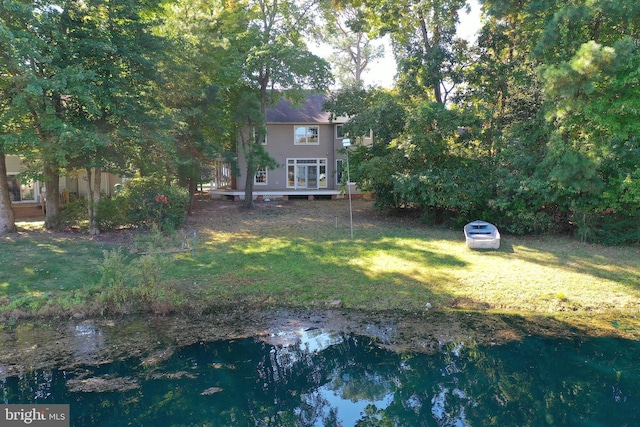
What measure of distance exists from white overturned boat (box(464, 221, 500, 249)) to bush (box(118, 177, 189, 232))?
8.71 meters

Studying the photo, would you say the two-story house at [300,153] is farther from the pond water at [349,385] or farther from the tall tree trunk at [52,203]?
the pond water at [349,385]

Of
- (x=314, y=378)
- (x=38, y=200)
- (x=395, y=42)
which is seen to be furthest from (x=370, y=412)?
(x=38, y=200)

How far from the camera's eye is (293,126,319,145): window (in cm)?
2573

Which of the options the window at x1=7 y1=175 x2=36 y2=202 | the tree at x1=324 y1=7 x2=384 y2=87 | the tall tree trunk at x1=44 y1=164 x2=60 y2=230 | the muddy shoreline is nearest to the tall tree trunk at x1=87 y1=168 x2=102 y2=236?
the tall tree trunk at x1=44 y1=164 x2=60 y2=230

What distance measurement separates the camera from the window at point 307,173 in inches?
1022

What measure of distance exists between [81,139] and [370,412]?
30.5 ft

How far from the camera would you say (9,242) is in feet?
36.6

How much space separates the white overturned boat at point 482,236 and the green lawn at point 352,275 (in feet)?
1.08

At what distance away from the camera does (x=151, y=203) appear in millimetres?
13078

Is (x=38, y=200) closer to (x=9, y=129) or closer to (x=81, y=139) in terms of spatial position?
(x=9, y=129)

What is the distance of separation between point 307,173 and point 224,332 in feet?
65.0

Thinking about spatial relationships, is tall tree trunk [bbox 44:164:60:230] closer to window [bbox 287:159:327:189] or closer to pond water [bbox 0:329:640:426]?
pond water [bbox 0:329:640:426]

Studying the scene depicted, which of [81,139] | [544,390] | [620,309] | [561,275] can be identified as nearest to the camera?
[544,390]

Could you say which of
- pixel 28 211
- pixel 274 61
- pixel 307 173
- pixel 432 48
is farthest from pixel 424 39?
pixel 28 211
